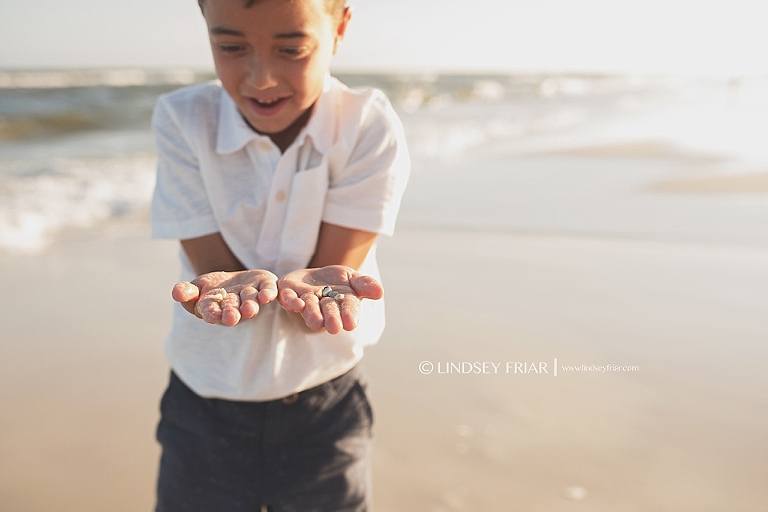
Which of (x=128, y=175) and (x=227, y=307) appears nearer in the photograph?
(x=227, y=307)

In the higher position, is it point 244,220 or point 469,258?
point 244,220

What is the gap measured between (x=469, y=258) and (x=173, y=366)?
2.64 meters

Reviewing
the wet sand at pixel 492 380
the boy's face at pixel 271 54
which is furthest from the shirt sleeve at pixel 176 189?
the wet sand at pixel 492 380

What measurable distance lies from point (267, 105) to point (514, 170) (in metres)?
5.24

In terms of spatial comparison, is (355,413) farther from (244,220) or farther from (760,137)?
(760,137)

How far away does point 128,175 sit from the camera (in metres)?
6.33

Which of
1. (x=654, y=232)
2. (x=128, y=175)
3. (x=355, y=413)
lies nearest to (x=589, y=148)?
(x=654, y=232)

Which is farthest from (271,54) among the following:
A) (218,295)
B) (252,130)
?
(218,295)

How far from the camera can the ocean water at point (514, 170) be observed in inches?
191

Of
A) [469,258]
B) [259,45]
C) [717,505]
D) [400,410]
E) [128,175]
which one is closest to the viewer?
[259,45]

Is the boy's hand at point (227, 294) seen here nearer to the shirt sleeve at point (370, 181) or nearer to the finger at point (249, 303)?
the finger at point (249, 303)

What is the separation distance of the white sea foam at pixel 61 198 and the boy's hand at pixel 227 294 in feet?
10.7

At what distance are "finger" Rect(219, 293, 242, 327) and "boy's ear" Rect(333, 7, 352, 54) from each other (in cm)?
73

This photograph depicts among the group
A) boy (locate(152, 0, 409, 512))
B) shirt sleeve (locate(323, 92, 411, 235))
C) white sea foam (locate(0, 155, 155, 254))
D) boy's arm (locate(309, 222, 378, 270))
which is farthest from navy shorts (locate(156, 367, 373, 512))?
white sea foam (locate(0, 155, 155, 254))
